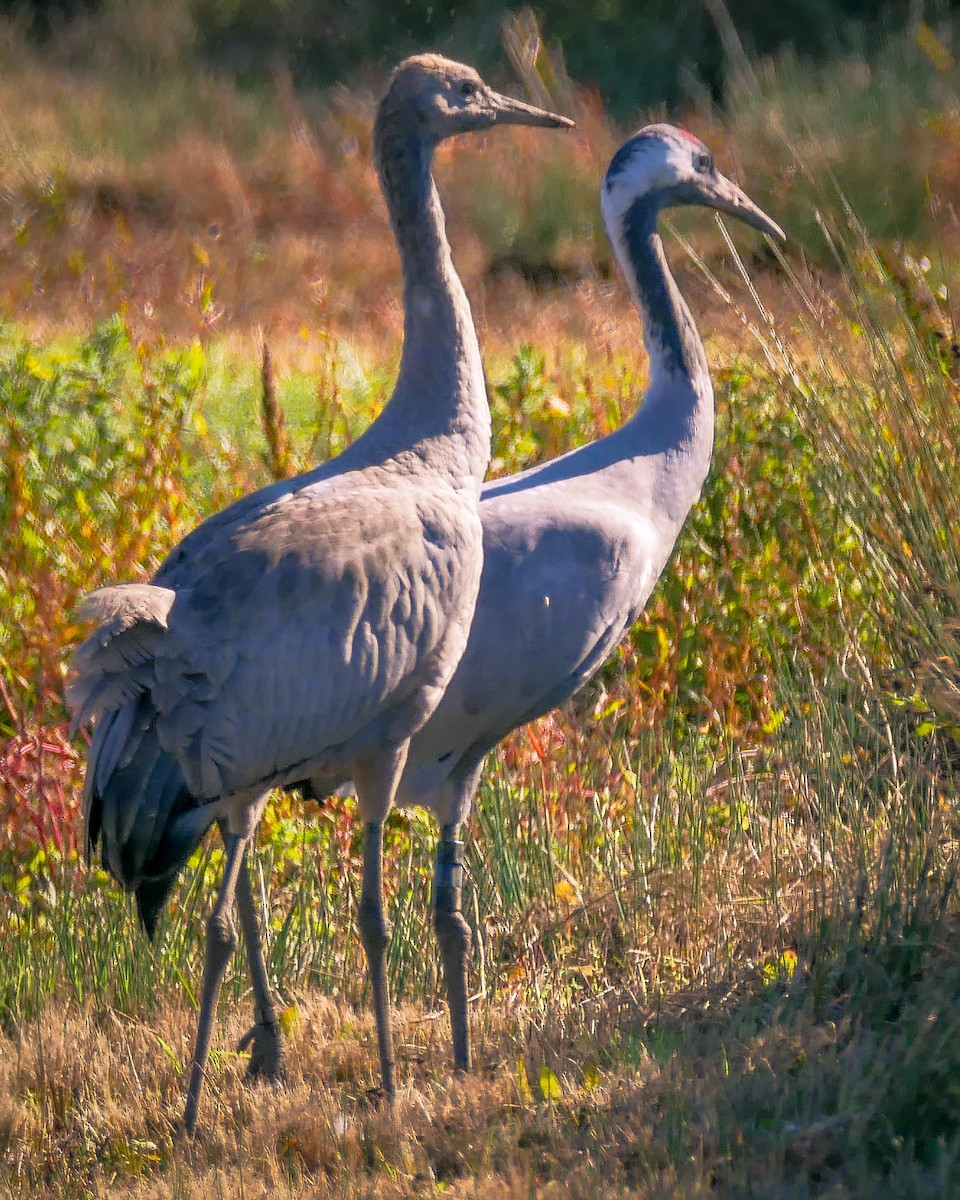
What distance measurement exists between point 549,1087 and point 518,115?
7.43ft

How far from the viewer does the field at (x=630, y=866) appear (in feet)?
10.3

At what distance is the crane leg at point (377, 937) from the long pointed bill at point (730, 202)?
87.4 inches

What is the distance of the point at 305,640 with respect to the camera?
3.44 m

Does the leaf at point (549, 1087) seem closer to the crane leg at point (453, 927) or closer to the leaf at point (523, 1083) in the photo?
the leaf at point (523, 1083)

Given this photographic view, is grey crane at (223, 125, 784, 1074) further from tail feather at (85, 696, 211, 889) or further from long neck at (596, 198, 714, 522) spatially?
tail feather at (85, 696, 211, 889)

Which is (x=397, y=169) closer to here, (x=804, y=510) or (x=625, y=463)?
(x=625, y=463)

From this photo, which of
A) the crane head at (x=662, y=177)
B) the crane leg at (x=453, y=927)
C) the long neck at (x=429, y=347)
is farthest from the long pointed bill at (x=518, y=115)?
the crane leg at (x=453, y=927)

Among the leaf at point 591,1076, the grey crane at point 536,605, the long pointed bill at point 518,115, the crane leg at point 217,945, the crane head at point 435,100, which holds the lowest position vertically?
the leaf at point 591,1076

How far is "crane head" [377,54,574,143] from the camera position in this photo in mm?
3961

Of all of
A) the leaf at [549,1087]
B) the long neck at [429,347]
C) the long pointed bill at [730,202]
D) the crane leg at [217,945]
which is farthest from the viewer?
the long pointed bill at [730,202]

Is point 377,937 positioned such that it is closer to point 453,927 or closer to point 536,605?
point 453,927

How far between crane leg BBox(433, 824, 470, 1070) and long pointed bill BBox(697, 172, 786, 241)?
2009 mm

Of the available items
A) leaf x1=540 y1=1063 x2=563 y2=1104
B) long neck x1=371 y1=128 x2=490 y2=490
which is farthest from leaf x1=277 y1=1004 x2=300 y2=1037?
long neck x1=371 y1=128 x2=490 y2=490

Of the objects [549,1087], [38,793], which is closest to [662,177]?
[38,793]
